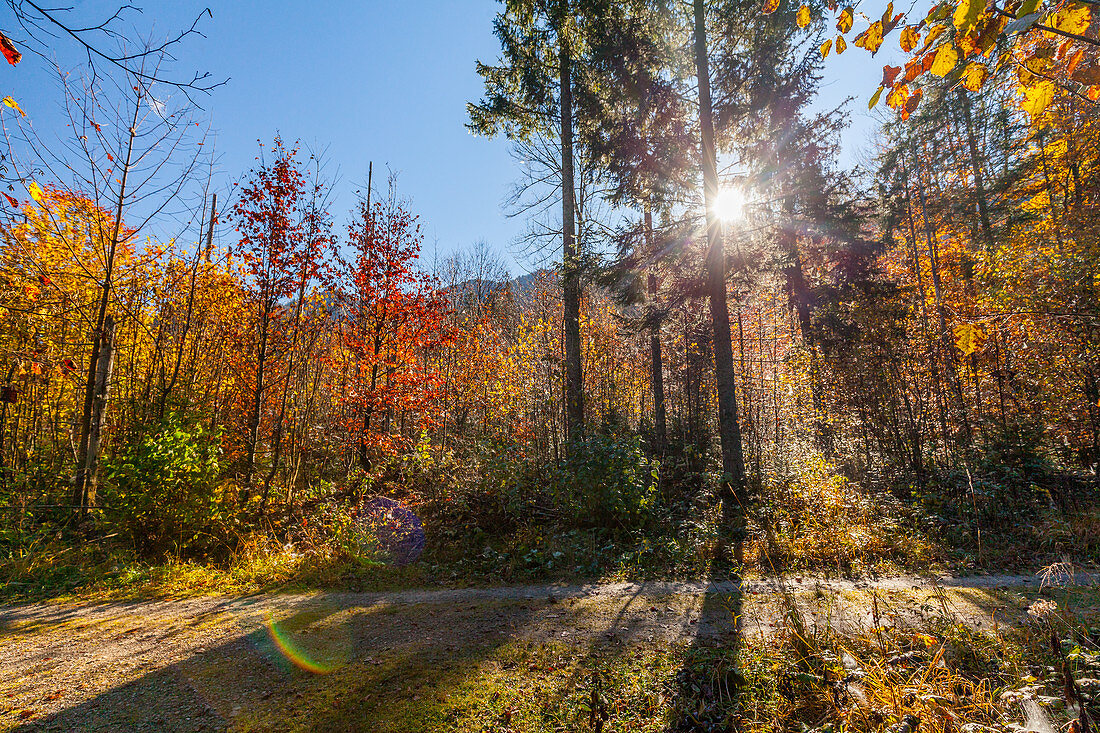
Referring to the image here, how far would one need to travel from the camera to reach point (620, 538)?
6859 millimetres

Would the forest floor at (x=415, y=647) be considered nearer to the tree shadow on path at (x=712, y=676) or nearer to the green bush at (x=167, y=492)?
the tree shadow on path at (x=712, y=676)

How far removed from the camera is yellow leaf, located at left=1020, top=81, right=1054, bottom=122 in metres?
1.99

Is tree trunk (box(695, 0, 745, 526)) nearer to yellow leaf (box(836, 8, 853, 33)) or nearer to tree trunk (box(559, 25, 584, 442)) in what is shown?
tree trunk (box(559, 25, 584, 442))

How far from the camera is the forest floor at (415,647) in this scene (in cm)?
294

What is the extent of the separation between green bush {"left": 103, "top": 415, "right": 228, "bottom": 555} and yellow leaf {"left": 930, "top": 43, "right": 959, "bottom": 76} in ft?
26.5

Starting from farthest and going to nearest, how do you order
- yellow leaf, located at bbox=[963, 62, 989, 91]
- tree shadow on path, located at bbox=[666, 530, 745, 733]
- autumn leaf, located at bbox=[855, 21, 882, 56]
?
tree shadow on path, located at bbox=[666, 530, 745, 733] → autumn leaf, located at bbox=[855, 21, 882, 56] → yellow leaf, located at bbox=[963, 62, 989, 91]

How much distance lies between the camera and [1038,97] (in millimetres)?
2037

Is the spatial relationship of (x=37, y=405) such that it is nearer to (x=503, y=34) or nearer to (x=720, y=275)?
(x=503, y=34)

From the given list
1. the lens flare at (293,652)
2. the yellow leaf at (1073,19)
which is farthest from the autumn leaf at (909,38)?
the lens flare at (293,652)

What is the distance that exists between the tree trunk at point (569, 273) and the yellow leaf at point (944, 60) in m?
7.56

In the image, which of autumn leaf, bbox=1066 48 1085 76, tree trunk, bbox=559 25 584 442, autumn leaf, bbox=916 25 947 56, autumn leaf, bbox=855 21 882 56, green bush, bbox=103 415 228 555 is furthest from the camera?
tree trunk, bbox=559 25 584 442

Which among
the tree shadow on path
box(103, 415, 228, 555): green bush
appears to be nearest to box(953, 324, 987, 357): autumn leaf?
the tree shadow on path

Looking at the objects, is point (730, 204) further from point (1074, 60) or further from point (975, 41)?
point (975, 41)

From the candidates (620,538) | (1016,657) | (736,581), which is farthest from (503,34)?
(1016,657)
